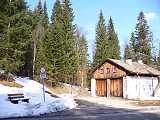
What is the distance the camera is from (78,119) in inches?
734

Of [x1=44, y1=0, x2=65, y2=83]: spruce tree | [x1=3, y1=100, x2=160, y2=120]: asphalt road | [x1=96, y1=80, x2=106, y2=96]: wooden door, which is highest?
[x1=44, y1=0, x2=65, y2=83]: spruce tree

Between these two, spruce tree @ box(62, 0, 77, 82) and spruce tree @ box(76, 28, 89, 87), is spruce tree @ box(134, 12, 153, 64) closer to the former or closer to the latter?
spruce tree @ box(76, 28, 89, 87)

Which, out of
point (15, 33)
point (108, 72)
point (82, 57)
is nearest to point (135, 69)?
point (108, 72)

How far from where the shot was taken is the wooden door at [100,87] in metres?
54.5

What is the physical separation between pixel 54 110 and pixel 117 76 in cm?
2806

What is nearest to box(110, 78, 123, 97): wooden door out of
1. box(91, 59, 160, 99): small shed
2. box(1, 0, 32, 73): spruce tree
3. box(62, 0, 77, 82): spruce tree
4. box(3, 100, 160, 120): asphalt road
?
box(91, 59, 160, 99): small shed

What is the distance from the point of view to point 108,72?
5444cm

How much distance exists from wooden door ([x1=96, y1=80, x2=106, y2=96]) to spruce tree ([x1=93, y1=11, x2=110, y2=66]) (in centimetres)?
1914

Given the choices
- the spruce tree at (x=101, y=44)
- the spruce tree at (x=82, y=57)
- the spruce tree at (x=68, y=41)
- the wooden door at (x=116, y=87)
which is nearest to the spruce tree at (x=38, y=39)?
the spruce tree at (x=68, y=41)

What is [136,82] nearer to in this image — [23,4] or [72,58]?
[72,58]

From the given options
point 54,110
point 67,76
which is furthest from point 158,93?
point 54,110

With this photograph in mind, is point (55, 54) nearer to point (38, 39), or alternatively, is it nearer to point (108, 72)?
point (108, 72)

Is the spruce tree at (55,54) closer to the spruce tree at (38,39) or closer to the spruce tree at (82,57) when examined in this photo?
the spruce tree at (38,39)

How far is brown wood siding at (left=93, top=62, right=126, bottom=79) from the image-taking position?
5172 centimetres
